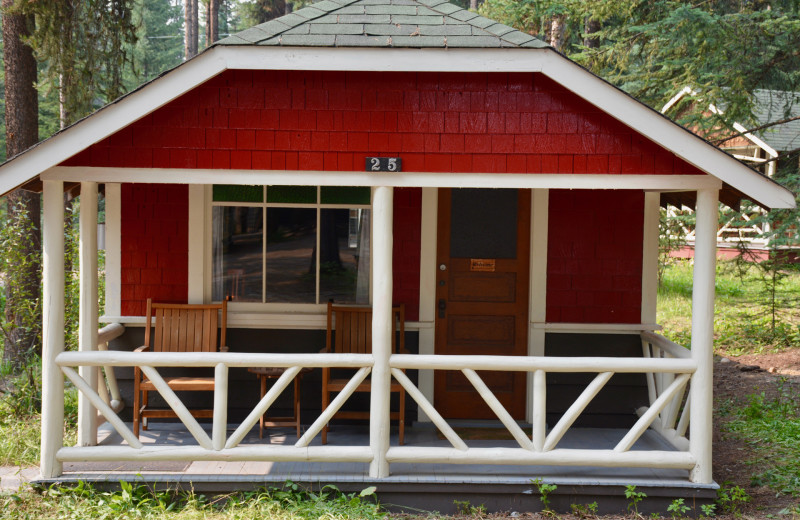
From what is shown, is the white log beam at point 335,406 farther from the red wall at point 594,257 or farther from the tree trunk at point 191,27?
the tree trunk at point 191,27

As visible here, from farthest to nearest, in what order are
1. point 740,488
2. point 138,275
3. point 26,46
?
point 26,46 → point 138,275 → point 740,488

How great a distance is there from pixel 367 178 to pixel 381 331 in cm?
104

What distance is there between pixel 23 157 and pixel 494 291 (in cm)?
382

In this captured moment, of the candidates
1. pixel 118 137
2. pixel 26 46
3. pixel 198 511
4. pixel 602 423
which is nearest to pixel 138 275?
pixel 118 137

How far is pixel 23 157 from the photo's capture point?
4.84m

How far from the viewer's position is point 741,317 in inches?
503

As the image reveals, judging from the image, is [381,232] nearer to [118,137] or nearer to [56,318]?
[118,137]

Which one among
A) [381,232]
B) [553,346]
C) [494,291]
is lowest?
[553,346]

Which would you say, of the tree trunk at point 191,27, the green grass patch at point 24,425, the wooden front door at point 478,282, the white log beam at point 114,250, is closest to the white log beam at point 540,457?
the wooden front door at point 478,282

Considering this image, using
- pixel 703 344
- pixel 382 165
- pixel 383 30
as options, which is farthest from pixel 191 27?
pixel 703 344

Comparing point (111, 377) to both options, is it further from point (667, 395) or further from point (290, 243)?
point (667, 395)

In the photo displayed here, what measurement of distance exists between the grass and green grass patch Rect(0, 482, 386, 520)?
26.2 feet

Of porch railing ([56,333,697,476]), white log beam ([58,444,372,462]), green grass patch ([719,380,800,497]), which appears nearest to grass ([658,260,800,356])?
green grass patch ([719,380,800,497])

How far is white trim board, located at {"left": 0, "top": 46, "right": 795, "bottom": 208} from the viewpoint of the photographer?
4.83 m
